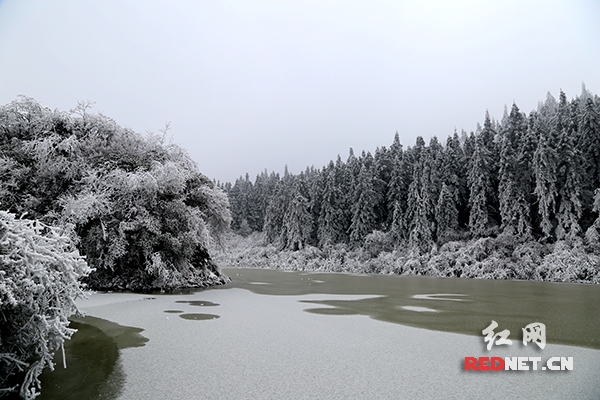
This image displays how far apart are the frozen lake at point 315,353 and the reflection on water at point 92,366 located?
0.05ft

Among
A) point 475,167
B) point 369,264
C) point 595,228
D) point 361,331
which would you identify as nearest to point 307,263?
point 369,264

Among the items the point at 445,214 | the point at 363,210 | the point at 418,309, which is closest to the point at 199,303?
the point at 418,309

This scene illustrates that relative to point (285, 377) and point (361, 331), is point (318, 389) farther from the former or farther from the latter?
point (361, 331)

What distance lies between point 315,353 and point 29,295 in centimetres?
369

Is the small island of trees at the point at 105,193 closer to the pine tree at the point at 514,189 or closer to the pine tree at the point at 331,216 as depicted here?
the pine tree at the point at 514,189

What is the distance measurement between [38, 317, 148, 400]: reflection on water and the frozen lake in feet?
0.05

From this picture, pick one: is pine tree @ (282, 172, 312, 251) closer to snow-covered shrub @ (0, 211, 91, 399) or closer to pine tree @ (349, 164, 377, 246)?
pine tree @ (349, 164, 377, 246)

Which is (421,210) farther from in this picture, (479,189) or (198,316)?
(198,316)

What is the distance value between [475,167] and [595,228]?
11.7 m

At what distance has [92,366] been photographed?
470 centimetres

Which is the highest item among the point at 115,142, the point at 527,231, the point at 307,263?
the point at 115,142

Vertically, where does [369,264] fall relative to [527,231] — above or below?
below

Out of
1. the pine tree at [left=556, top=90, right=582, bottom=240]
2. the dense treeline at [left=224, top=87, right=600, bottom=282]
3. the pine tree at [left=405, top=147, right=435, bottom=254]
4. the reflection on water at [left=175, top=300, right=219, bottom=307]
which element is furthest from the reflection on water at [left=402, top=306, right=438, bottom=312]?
the pine tree at [left=405, top=147, right=435, bottom=254]

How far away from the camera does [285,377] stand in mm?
4262
